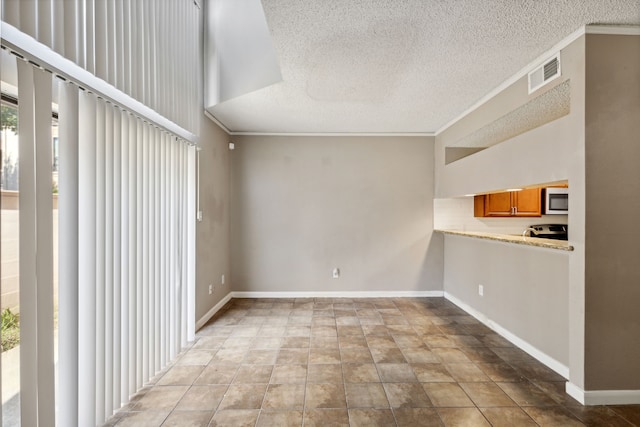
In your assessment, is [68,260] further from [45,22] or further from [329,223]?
[329,223]

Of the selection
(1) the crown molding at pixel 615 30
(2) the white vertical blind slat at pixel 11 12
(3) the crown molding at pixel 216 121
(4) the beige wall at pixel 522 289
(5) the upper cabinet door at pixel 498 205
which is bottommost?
(4) the beige wall at pixel 522 289

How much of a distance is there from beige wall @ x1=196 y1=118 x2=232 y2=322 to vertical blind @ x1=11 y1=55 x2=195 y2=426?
80 centimetres

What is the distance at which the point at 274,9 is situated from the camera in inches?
81.5

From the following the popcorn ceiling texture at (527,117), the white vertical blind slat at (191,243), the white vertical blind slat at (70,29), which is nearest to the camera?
the white vertical blind slat at (70,29)

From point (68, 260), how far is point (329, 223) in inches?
144

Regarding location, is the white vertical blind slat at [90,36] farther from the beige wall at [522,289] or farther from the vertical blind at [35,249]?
the beige wall at [522,289]

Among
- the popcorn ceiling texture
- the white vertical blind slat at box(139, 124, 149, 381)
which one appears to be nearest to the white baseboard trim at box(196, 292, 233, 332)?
the white vertical blind slat at box(139, 124, 149, 381)

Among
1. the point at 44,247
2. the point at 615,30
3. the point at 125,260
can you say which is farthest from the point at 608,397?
the point at 44,247

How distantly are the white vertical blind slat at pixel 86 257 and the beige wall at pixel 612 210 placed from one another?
320 centimetres

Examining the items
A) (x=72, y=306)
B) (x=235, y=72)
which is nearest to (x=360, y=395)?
(x=72, y=306)

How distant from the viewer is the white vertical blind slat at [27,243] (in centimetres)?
144

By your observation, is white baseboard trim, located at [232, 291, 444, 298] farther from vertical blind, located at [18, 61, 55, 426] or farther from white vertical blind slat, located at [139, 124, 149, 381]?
vertical blind, located at [18, 61, 55, 426]

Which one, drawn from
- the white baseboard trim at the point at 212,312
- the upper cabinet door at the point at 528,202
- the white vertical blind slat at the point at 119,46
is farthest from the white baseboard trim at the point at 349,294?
the white vertical blind slat at the point at 119,46

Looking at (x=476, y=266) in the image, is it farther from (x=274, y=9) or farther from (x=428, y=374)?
(x=274, y=9)
